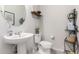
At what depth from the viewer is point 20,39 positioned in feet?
6.53

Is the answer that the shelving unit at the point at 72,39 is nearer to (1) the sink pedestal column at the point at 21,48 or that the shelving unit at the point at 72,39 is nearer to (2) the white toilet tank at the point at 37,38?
(2) the white toilet tank at the point at 37,38

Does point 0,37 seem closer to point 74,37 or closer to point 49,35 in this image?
point 49,35

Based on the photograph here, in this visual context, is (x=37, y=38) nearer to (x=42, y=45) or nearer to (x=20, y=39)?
(x=42, y=45)

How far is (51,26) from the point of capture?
249cm

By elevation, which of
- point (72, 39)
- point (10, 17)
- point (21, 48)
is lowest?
point (21, 48)

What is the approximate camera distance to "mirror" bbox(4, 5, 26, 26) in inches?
77.9

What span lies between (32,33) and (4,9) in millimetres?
676

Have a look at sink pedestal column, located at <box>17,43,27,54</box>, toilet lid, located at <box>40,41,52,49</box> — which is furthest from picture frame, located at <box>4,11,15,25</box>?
toilet lid, located at <box>40,41,52,49</box>

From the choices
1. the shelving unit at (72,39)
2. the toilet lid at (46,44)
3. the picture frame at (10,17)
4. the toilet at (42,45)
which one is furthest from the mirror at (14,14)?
the shelving unit at (72,39)

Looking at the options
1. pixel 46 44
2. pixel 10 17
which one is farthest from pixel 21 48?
pixel 10 17

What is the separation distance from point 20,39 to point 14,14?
445 millimetres

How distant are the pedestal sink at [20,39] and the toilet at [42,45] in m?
0.20

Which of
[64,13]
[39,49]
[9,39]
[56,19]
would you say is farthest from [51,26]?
[9,39]
